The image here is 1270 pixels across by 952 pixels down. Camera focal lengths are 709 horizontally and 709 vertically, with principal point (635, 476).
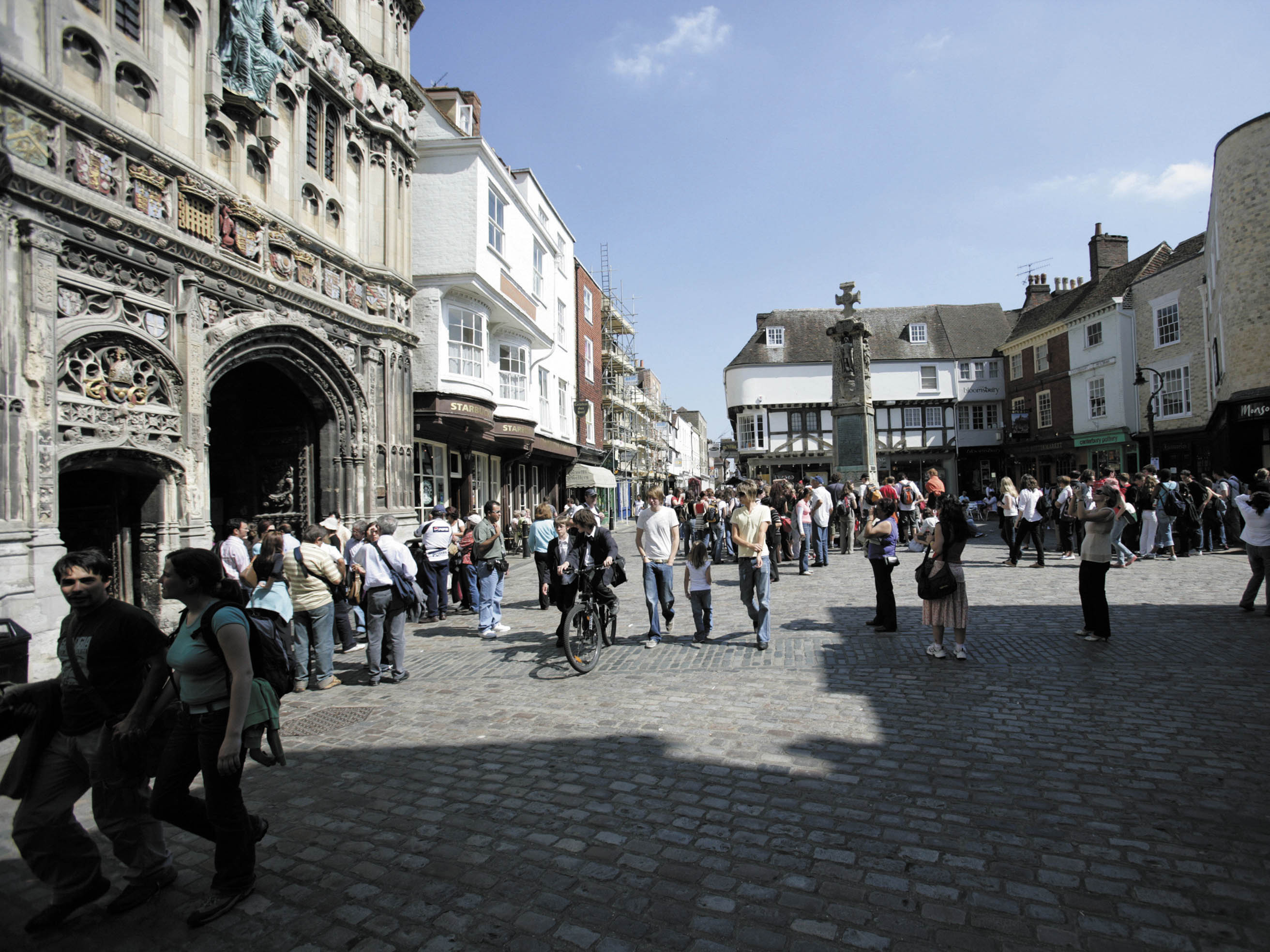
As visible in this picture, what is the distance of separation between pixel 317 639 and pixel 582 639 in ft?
8.97

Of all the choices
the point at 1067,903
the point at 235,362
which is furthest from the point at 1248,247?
the point at 235,362

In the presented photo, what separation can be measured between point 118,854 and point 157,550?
7.52 metres

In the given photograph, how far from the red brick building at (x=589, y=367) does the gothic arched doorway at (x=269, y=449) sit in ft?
58.8

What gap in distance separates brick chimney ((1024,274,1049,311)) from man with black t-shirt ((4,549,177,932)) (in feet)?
155

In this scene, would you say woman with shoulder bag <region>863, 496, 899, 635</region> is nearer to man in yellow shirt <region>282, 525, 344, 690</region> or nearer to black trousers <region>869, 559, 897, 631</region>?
black trousers <region>869, 559, 897, 631</region>

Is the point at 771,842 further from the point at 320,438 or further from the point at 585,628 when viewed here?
the point at 320,438

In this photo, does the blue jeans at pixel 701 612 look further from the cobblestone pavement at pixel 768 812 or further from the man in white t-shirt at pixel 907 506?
the man in white t-shirt at pixel 907 506

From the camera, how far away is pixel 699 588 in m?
8.38

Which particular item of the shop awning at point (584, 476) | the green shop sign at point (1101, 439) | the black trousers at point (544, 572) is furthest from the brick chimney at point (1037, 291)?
the black trousers at point (544, 572)

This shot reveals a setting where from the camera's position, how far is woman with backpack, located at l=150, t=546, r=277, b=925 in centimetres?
321

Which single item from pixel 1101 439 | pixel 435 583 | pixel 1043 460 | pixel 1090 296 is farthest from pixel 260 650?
→ pixel 1043 460

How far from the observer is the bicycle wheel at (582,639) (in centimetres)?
720

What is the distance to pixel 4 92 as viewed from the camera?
7.70 metres

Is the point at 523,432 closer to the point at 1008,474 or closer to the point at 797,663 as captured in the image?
the point at 797,663
